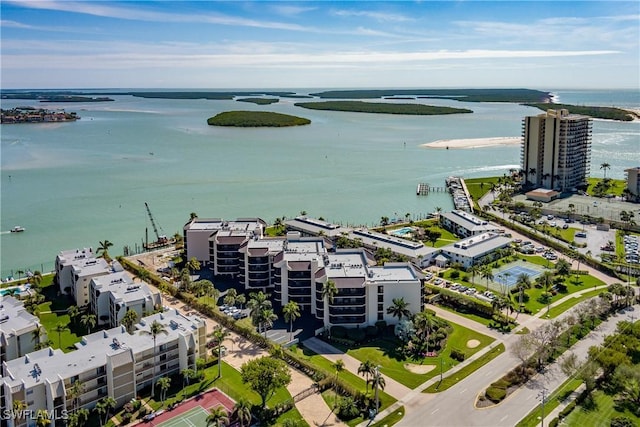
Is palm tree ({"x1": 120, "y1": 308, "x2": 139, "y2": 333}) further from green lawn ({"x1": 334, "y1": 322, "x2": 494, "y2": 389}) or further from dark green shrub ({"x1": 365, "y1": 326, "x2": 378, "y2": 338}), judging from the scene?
dark green shrub ({"x1": 365, "y1": 326, "x2": 378, "y2": 338})

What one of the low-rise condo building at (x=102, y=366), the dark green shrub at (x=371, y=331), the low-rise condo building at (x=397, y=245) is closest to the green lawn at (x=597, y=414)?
the dark green shrub at (x=371, y=331)

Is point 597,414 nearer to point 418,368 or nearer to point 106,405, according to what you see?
point 418,368

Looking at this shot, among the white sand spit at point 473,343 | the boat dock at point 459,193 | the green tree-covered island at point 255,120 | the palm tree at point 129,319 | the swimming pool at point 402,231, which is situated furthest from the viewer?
the green tree-covered island at point 255,120

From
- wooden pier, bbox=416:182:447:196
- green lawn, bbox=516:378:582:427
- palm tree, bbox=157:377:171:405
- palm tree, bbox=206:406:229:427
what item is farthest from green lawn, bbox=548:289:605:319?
wooden pier, bbox=416:182:447:196

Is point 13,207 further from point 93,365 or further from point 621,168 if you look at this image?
point 621,168

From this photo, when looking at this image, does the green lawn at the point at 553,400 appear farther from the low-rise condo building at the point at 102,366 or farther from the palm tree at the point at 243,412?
the low-rise condo building at the point at 102,366
